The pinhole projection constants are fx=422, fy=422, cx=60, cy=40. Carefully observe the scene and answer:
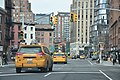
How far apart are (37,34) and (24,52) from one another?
133 m

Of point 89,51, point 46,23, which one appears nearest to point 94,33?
point 89,51

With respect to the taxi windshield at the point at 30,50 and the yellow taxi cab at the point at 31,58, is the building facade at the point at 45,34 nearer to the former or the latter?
the taxi windshield at the point at 30,50

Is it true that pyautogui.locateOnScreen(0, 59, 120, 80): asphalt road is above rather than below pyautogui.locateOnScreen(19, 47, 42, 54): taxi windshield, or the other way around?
below

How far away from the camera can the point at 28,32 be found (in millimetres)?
136125

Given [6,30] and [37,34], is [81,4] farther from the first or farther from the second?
[6,30]

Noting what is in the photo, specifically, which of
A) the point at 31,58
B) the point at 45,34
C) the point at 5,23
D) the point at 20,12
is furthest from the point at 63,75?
the point at 20,12

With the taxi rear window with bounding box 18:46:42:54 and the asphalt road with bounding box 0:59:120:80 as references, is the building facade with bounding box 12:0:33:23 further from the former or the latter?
the taxi rear window with bounding box 18:46:42:54

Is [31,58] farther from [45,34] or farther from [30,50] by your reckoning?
[45,34]

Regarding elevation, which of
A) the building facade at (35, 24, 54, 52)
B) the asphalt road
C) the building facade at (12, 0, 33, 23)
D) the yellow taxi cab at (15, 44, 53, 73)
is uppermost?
the building facade at (12, 0, 33, 23)

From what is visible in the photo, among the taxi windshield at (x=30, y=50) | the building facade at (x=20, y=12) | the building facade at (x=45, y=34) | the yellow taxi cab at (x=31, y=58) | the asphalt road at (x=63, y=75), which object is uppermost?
the building facade at (x=20, y=12)

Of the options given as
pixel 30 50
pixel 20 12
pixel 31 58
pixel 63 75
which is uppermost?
pixel 20 12

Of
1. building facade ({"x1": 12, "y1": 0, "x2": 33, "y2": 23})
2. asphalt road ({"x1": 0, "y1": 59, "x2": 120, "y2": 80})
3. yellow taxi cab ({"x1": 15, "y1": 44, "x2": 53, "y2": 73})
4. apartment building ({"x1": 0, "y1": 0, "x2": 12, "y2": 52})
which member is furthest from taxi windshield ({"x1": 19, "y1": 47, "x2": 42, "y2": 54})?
building facade ({"x1": 12, "y1": 0, "x2": 33, "y2": 23})

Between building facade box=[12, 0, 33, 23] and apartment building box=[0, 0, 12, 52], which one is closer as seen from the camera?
apartment building box=[0, 0, 12, 52]

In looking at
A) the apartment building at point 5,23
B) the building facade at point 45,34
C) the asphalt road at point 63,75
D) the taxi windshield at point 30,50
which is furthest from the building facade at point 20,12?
the taxi windshield at point 30,50
